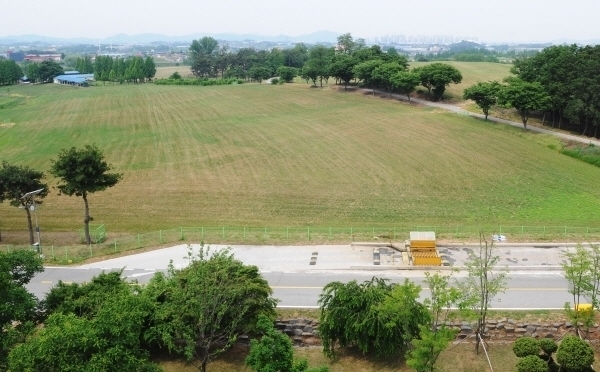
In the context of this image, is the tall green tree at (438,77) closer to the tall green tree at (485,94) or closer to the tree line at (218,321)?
the tall green tree at (485,94)

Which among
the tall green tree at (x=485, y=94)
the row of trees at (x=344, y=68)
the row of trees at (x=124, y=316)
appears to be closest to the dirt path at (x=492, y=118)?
the row of trees at (x=344, y=68)

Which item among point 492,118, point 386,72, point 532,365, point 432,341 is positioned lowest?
point 532,365

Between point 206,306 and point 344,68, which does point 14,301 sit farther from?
point 344,68

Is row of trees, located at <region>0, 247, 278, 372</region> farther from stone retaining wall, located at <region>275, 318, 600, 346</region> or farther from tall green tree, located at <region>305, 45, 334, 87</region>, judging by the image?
tall green tree, located at <region>305, 45, 334, 87</region>

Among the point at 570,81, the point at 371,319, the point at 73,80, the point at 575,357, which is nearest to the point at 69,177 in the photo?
the point at 371,319

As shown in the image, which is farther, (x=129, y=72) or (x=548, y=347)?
(x=129, y=72)

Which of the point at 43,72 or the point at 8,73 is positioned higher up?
the point at 43,72
